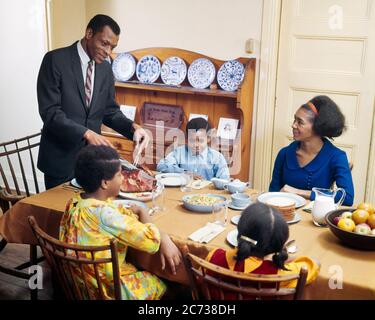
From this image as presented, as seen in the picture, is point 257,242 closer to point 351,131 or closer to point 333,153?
point 333,153

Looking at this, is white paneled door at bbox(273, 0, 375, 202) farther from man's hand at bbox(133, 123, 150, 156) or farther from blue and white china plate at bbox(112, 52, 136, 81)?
man's hand at bbox(133, 123, 150, 156)

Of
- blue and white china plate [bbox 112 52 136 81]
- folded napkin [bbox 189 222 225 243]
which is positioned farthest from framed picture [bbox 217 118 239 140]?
folded napkin [bbox 189 222 225 243]

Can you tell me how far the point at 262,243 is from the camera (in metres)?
1.48

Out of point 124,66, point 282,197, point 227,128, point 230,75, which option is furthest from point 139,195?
point 124,66

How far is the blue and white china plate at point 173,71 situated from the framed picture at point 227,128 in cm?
50

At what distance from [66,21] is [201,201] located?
2.67 m

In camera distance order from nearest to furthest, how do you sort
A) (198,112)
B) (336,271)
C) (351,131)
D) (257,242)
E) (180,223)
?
(257,242) → (336,271) → (180,223) → (351,131) → (198,112)

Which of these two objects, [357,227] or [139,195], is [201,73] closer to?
[139,195]

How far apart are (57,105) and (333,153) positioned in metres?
1.55

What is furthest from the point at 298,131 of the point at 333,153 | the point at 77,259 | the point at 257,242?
the point at 77,259

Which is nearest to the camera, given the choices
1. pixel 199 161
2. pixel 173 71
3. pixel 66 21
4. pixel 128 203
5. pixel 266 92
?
pixel 128 203

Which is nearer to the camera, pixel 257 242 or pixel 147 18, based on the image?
pixel 257 242

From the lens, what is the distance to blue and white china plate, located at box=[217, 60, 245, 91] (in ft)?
11.7

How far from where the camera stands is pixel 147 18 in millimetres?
3967
